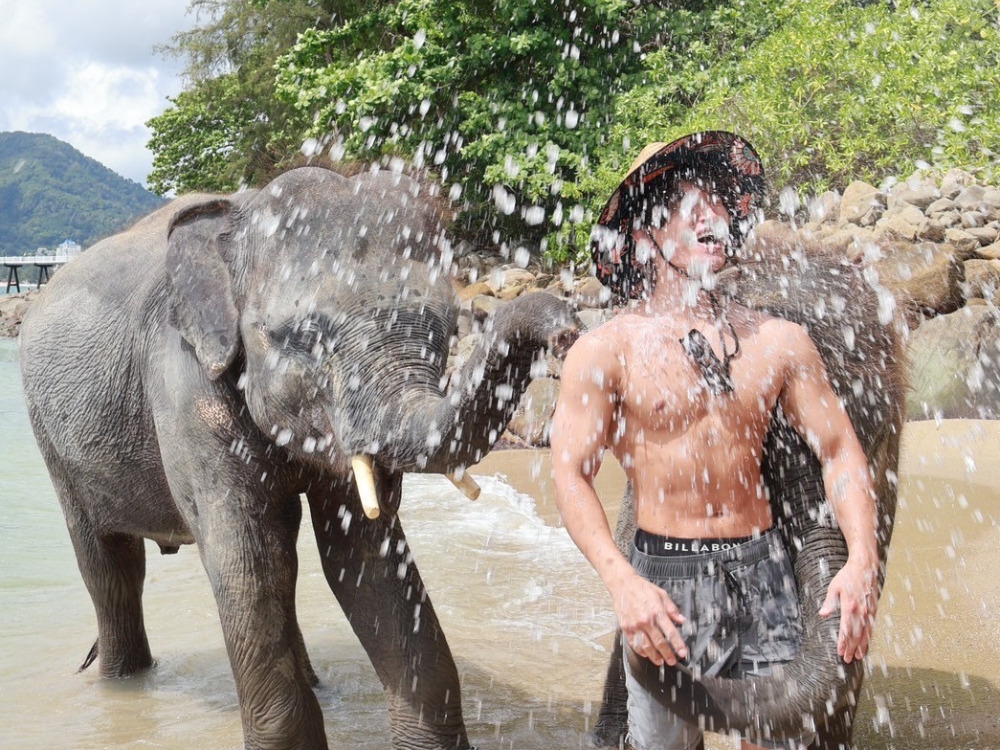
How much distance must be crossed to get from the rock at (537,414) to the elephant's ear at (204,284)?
7.90 metres

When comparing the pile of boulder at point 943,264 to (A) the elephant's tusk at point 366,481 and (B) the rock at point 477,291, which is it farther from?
(B) the rock at point 477,291

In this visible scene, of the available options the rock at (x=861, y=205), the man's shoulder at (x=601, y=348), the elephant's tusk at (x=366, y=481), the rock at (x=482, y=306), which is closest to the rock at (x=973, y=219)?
the rock at (x=861, y=205)

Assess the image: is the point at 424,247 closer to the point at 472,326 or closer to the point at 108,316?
the point at 108,316

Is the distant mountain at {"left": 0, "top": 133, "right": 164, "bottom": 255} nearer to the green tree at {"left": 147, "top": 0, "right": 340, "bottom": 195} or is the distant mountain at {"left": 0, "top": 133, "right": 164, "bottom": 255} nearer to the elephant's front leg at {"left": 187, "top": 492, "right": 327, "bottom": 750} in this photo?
the green tree at {"left": 147, "top": 0, "right": 340, "bottom": 195}

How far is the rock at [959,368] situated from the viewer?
9008 mm

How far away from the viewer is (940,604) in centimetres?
513

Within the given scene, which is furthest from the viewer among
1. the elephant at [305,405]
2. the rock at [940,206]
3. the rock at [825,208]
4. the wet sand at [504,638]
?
the rock at [825,208]

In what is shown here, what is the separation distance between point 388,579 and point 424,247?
3.68ft

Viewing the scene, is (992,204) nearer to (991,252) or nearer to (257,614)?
(991,252)

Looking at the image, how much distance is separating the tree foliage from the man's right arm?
33.5 feet

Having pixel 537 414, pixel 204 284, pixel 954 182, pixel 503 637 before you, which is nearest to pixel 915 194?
pixel 954 182

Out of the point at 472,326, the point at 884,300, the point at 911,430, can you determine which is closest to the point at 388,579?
the point at 884,300

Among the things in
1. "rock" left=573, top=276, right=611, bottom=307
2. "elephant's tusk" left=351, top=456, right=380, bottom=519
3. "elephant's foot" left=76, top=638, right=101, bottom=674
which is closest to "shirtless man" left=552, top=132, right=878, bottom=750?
"elephant's tusk" left=351, top=456, right=380, bottom=519

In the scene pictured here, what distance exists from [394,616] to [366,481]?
2.61ft
